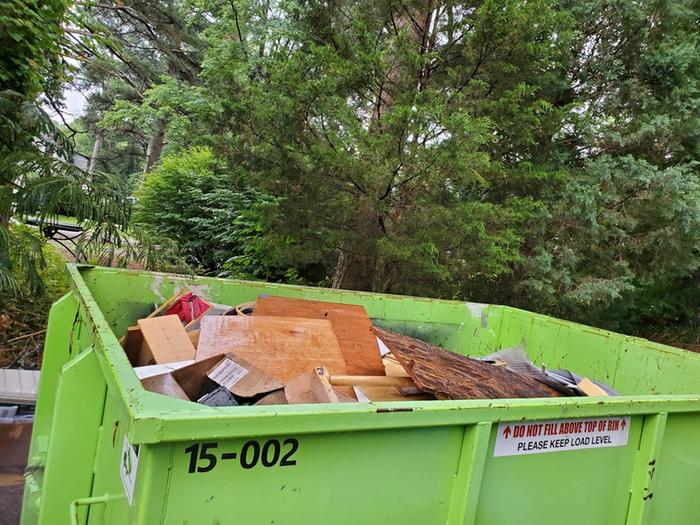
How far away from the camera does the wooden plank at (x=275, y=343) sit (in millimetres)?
2154

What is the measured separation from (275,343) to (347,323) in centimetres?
61

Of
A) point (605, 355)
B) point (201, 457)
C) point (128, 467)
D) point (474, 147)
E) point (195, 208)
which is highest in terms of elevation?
point (474, 147)

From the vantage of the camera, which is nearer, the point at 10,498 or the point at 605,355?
the point at 10,498

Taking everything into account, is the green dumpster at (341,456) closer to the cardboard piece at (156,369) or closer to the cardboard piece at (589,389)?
the cardboard piece at (156,369)

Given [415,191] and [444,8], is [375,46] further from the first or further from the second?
[415,191]

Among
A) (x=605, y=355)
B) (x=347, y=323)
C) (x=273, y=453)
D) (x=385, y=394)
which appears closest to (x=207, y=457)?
(x=273, y=453)

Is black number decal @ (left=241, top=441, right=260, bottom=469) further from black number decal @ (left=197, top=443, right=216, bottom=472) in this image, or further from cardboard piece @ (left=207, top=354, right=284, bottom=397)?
cardboard piece @ (left=207, top=354, right=284, bottom=397)

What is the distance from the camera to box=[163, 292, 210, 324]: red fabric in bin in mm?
2745

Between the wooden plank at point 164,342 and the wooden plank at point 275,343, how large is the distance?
0.10m

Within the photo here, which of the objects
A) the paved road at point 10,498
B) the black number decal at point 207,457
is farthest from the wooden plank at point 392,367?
the paved road at point 10,498

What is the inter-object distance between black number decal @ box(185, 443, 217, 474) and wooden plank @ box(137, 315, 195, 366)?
3.60 ft

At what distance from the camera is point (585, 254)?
19.4 ft

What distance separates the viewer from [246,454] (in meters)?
1.16

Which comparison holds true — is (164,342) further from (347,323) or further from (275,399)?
(347,323)
